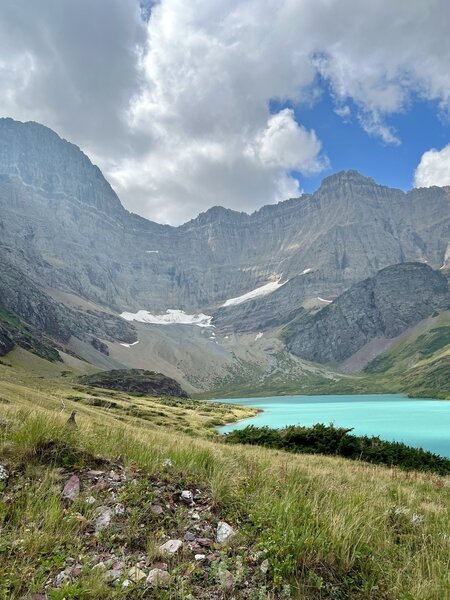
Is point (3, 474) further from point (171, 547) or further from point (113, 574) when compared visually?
point (171, 547)

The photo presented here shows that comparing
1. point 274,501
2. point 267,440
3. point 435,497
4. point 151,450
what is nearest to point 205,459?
point 151,450

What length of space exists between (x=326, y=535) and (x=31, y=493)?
4582mm

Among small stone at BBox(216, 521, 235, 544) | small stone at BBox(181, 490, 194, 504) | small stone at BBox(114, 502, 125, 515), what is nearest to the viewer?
small stone at BBox(216, 521, 235, 544)

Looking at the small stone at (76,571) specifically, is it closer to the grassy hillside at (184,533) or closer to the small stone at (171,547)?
the grassy hillside at (184,533)

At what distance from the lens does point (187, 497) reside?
7332 mm

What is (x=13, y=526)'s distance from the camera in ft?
18.3

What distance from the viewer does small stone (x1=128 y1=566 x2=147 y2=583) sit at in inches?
193

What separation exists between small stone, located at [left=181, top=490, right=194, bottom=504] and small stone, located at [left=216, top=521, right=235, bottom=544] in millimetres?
899

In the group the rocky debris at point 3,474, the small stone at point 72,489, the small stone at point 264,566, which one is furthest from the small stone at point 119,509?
the small stone at point 264,566

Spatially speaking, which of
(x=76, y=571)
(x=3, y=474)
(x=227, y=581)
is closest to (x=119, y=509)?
(x=76, y=571)

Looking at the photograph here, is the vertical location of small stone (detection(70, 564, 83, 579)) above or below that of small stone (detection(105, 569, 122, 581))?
below

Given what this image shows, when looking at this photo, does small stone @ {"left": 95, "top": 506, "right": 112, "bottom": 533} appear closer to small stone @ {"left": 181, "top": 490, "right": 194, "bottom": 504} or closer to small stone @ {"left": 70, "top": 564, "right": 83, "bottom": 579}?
small stone @ {"left": 70, "top": 564, "right": 83, "bottom": 579}

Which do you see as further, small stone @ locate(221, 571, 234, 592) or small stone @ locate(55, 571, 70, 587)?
small stone @ locate(221, 571, 234, 592)

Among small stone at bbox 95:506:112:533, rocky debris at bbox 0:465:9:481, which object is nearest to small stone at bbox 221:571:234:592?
small stone at bbox 95:506:112:533
